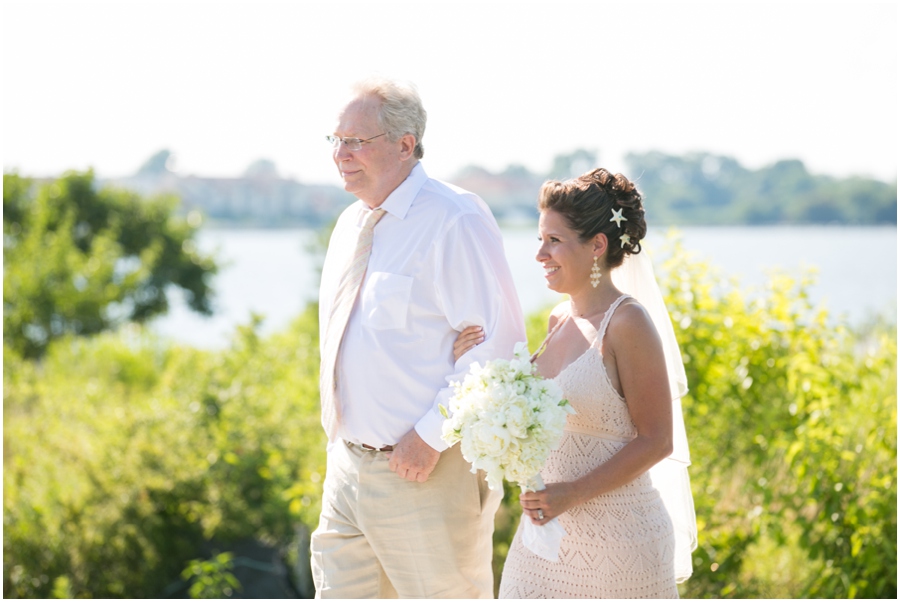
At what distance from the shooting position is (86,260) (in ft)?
45.0

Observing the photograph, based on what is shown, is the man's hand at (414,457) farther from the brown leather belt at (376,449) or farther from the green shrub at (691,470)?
the green shrub at (691,470)

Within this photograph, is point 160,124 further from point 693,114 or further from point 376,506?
point 376,506

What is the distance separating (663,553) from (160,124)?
233 feet

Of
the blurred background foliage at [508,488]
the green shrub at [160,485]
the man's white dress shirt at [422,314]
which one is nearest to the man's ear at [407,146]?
the man's white dress shirt at [422,314]

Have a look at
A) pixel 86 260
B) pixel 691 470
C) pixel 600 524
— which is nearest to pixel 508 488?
pixel 691 470

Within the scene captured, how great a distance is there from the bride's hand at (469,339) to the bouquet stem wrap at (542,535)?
23.2 inches

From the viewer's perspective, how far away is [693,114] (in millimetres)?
34719

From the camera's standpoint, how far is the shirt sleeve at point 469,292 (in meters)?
2.80

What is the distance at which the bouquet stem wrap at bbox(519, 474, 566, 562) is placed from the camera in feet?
7.67

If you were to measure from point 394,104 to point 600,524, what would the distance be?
1.51m

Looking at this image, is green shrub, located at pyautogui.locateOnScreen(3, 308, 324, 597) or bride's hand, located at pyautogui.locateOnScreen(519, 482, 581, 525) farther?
green shrub, located at pyautogui.locateOnScreen(3, 308, 324, 597)

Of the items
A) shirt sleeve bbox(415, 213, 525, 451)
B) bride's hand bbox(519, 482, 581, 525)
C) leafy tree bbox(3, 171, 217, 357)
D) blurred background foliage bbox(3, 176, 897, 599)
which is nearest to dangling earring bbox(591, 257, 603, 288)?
shirt sleeve bbox(415, 213, 525, 451)

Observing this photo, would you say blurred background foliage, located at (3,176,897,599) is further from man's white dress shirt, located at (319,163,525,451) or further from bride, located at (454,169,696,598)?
man's white dress shirt, located at (319,163,525,451)

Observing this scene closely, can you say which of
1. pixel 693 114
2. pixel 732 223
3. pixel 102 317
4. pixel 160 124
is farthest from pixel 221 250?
pixel 160 124
